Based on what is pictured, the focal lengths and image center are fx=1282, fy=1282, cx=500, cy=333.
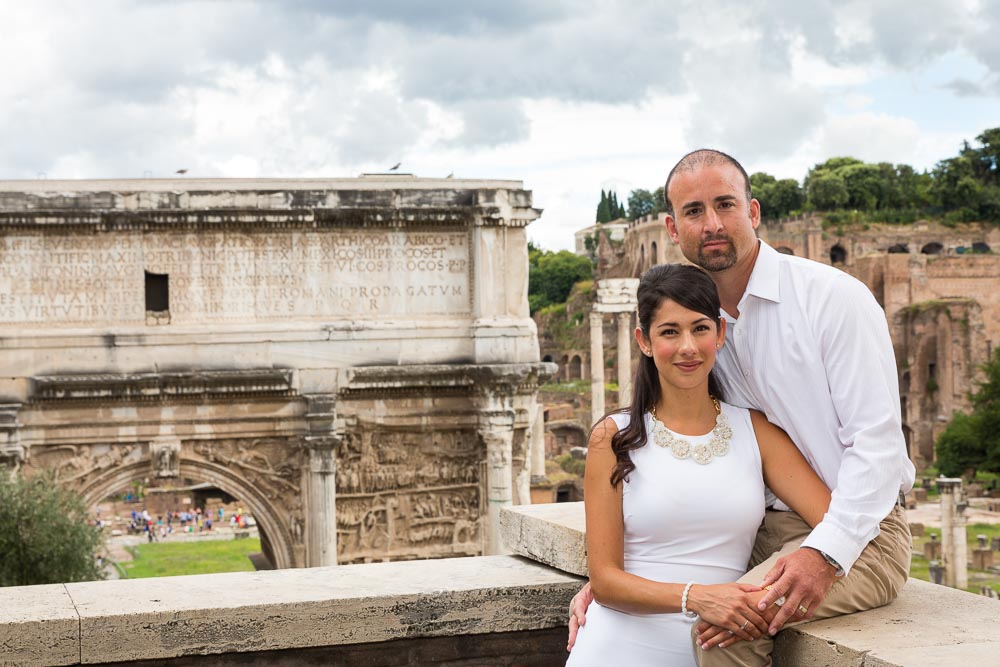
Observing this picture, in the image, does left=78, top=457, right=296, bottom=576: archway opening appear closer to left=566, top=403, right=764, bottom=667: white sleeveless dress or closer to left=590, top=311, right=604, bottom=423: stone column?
left=590, top=311, right=604, bottom=423: stone column

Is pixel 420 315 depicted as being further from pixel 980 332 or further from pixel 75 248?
pixel 980 332

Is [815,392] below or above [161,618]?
above

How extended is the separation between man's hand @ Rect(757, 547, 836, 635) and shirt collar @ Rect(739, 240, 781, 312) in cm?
67

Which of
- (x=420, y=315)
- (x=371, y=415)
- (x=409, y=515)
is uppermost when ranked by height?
(x=420, y=315)

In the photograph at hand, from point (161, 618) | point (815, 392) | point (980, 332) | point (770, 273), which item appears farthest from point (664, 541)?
point (980, 332)

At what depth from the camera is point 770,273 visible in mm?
3289

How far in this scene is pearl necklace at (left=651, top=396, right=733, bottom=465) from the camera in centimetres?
310

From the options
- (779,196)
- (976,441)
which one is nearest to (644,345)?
(976,441)

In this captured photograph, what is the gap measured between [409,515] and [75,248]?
4.39m

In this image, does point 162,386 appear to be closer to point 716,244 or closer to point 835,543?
point 716,244

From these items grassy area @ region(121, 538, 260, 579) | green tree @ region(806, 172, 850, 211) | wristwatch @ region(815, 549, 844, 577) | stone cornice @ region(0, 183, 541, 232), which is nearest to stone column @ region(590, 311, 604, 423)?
grassy area @ region(121, 538, 260, 579)

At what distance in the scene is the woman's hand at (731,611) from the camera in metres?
2.90

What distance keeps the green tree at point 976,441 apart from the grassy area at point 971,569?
27.0 feet

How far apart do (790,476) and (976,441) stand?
45652mm
